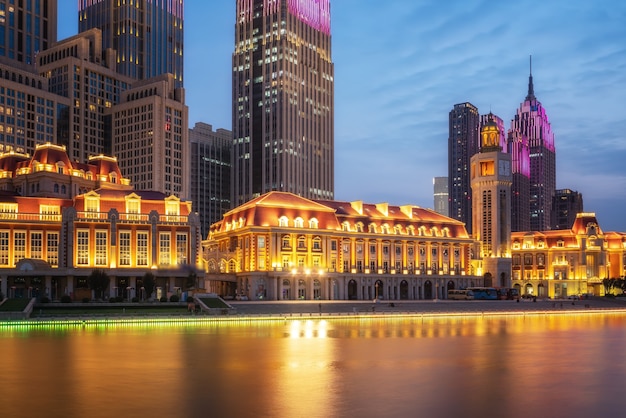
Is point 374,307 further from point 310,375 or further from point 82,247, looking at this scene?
point 310,375

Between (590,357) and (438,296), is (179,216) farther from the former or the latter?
(590,357)

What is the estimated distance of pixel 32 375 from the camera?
4288 cm

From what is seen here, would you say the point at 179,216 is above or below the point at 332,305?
above

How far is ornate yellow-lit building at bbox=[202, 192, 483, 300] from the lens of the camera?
488ft

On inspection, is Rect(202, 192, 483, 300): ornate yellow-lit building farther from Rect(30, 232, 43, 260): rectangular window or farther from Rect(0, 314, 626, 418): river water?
Rect(0, 314, 626, 418): river water

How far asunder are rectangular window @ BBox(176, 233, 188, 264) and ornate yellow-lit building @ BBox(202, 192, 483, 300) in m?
15.3

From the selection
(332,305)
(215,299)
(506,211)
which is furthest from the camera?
(506,211)

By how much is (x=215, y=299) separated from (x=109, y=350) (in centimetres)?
5379

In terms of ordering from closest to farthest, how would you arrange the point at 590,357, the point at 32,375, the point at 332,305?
the point at 32,375
the point at 590,357
the point at 332,305

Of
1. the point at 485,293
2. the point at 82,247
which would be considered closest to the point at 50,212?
the point at 82,247

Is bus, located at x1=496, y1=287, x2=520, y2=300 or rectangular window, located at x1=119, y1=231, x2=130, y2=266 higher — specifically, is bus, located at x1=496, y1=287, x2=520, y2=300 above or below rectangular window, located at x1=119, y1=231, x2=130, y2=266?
below

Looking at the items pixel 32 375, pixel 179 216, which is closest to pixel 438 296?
pixel 179 216

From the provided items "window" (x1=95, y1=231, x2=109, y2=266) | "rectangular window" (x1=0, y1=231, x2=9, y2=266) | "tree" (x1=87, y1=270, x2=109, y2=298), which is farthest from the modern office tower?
"rectangular window" (x1=0, y1=231, x2=9, y2=266)

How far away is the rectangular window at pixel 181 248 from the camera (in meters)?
130
